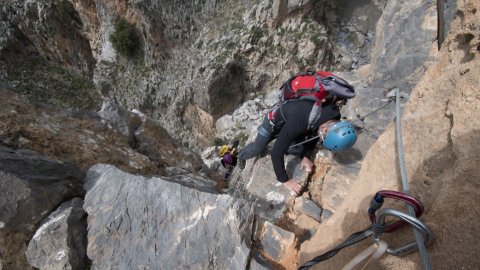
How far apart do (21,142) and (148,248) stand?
2.59 m

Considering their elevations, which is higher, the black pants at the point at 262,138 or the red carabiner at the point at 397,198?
the red carabiner at the point at 397,198

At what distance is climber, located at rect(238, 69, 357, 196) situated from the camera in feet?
12.3

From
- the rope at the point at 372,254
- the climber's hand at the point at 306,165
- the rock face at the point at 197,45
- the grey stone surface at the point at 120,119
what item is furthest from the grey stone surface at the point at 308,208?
the rock face at the point at 197,45

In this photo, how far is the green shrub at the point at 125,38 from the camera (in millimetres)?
21172

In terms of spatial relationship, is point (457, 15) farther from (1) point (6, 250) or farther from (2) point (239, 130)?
(2) point (239, 130)

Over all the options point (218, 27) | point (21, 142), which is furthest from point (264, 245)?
point (218, 27)

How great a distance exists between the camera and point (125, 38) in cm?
2114

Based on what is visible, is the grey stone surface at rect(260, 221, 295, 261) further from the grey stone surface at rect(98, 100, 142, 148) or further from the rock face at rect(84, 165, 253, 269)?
the grey stone surface at rect(98, 100, 142, 148)

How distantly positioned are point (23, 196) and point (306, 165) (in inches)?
141

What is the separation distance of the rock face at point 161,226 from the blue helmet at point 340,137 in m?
1.53

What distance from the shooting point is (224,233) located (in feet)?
9.04

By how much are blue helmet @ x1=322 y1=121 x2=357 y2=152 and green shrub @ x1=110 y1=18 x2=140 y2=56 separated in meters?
21.3

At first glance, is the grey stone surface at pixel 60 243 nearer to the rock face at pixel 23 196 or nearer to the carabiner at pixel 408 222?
the rock face at pixel 23 196

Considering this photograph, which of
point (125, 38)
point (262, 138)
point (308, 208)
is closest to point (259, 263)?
point (308, 208)
